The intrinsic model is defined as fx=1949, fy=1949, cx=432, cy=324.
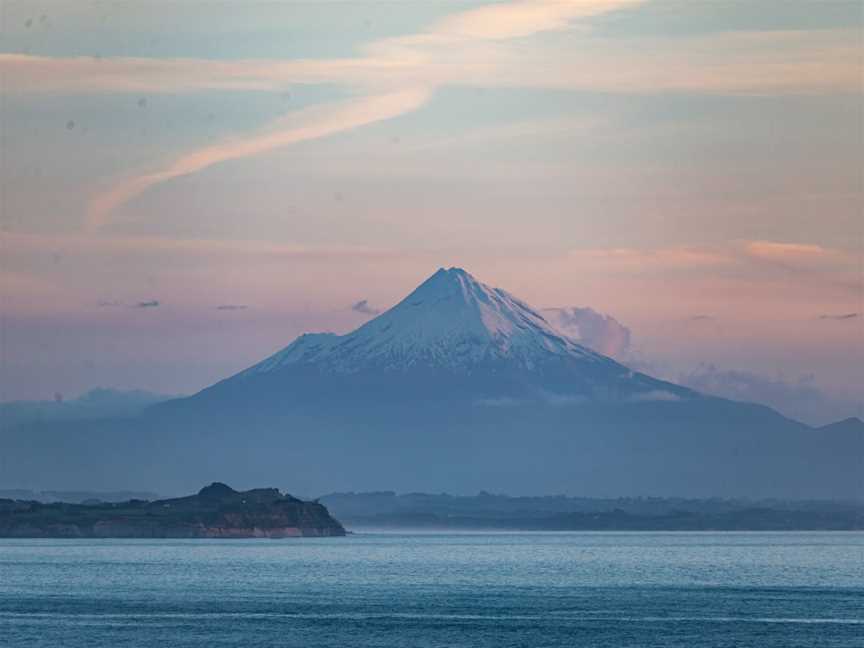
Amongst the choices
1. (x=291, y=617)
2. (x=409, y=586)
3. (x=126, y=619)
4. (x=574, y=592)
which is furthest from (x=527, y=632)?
(x=409, y=586)

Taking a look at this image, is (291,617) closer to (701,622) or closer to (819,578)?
(701,622)

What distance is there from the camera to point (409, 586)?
170m

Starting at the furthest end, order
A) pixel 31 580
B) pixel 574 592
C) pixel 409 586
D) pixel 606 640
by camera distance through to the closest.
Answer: pixel 31 580
pixel 409 586
pixel 574 592
pixel 606 640

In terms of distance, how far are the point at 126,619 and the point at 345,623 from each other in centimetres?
1442

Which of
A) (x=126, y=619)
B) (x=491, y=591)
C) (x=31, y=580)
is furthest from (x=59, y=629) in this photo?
(x=31, y=580)

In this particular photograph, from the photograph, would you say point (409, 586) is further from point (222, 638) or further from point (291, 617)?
point (222, 638)

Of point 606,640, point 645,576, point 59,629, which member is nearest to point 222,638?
point 59,629

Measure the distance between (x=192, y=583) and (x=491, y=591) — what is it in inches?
1080

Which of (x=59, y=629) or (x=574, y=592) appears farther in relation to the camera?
(x=574, y=592)

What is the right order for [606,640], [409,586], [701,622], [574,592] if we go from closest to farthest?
[606,640] < [701,622] < [574,592] < [409,586]

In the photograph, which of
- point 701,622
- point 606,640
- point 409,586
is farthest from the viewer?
point 409,586

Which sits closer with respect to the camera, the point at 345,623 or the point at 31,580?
the point at 345,623

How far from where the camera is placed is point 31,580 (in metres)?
181

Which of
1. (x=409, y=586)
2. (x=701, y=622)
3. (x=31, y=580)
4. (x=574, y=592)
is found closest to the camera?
(x=701, y=622)
